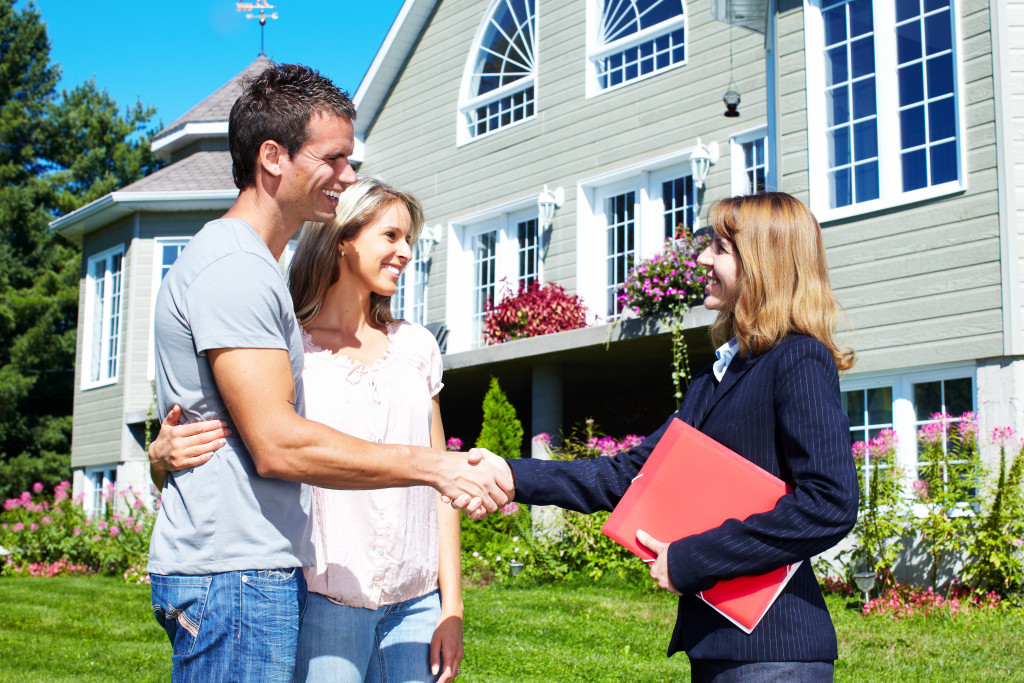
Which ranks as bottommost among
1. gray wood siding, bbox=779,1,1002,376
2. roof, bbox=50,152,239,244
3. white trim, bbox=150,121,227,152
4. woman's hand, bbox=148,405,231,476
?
woman's hand, bbox=148,405,231,476

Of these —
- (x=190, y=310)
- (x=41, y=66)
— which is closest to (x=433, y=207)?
(x=190, y=310)

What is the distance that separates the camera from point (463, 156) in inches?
550

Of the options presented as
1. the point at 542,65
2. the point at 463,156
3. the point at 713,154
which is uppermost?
the point at 542,65

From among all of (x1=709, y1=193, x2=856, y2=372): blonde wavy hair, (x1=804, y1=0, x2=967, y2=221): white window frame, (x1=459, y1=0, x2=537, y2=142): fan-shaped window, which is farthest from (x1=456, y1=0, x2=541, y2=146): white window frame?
(x1=709, y1=193, x2=856, y2=372): blonde wavy hair

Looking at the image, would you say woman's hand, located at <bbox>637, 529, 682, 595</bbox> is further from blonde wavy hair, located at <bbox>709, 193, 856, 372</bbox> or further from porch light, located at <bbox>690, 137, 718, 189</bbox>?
porch light, located at <bbox>690, 137, 718, 189</bbox>

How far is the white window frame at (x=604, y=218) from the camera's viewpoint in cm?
1151

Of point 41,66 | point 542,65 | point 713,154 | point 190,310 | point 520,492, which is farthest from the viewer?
point 41,66

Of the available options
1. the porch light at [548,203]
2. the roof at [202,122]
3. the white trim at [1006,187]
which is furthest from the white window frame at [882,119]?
the roof at [202,122]

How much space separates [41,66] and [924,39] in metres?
29.5

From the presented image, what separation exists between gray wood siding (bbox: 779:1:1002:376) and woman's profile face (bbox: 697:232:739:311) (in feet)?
16.9

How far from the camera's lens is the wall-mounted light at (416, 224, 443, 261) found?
1412 centimetres

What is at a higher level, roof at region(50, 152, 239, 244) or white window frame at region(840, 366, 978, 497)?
roof at region(50, 152, 239, 244)

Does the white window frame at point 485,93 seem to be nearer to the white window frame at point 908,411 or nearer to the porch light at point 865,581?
the white window frame at point 908,411

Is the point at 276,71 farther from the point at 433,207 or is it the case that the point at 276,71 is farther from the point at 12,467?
the point at 12,467
